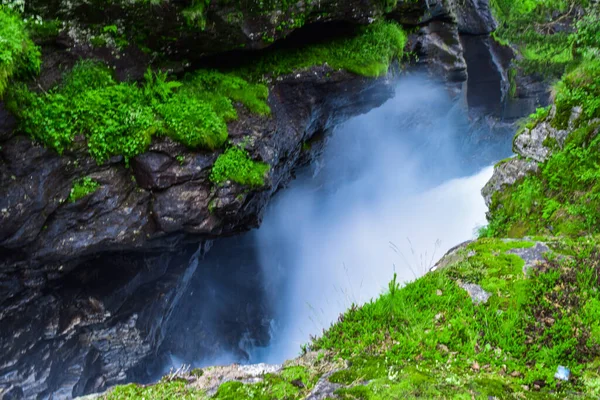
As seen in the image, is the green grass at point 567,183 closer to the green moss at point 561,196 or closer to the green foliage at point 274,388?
the green moss at point 561,196

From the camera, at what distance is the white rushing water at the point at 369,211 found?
17297 millimetres

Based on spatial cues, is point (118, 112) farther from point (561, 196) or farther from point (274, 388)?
point (561, 196)

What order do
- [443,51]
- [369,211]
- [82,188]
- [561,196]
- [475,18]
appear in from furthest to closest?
1. [369,211]
2. [475,18]
3. [443,51]
4. [82,188]
5. [561,196]

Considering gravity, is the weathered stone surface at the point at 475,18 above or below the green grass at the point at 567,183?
above

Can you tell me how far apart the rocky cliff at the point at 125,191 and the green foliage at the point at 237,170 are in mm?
133

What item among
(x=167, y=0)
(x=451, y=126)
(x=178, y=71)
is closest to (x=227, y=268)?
(x=178, y=71)

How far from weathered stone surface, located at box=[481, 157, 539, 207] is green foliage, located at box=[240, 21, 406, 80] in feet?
12.5

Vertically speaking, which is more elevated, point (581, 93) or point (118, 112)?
point (118, 112)

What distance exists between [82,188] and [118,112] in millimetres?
1612

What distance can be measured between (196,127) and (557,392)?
22.7 feet

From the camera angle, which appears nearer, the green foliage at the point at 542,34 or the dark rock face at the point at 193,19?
the dark rock face at the point at 193,19

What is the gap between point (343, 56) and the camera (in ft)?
31.4

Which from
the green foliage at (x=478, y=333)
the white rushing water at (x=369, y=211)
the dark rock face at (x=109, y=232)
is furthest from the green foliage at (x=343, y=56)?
the green foliage at (x=478, y=333)

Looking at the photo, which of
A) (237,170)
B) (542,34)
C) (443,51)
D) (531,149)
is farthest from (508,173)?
(443,51)
